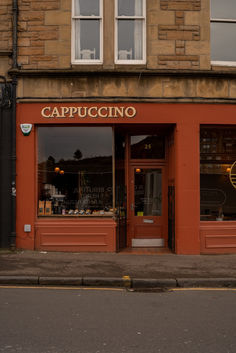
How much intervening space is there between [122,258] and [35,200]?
2.94 metres

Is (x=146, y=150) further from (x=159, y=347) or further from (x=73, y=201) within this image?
(x=159, y=347)

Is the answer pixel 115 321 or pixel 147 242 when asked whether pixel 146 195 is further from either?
pixel 115 321

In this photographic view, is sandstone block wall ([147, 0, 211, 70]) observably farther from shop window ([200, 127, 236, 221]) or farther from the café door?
the café door

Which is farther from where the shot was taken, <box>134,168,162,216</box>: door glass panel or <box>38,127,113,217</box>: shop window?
<box>134,168,162,216</box>: door glass panel

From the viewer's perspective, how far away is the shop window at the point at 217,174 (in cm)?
1140

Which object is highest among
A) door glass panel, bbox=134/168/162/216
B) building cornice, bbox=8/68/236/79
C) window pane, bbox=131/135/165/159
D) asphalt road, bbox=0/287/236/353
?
building cornice, bbox=8/68/236/79

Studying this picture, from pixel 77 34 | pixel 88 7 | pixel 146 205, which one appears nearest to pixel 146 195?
A: pixel 146 205

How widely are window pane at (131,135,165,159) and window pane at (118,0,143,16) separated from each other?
349 centimetres

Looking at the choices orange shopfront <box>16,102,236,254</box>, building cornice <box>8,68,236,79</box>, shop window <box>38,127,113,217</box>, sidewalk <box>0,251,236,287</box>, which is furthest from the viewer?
shop window <box>38,127,113,217</box>

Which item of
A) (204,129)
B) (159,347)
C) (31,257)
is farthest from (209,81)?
(159,347)

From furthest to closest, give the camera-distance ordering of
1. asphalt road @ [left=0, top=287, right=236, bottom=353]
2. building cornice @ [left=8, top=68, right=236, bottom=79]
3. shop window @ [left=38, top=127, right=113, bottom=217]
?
shop window @ [left=38, top=127, right=113, bottom=217] < building cornice @ [left=8, top=68, right=236, bottom=79] < asphalt road @ [left=0, top=287, right=236, bottom=353]

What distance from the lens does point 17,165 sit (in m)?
11.1

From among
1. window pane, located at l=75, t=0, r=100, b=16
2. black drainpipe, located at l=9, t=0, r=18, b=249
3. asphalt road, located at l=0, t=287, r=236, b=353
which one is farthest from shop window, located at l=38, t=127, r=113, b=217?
asphalt road, located at l=0, t=287, r=236, b=353

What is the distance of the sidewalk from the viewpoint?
7750 mm
